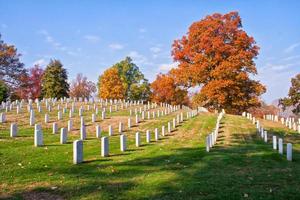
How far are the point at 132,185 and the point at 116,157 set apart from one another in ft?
13.7

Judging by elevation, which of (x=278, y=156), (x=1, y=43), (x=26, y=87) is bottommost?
(x=278, y=156)

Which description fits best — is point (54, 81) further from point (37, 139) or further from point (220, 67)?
point (37, 139)

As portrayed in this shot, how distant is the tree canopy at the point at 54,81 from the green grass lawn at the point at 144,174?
51.6 meters

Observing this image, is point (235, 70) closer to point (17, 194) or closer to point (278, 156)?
point (278, 156)

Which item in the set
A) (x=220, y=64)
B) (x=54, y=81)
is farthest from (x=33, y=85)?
(x=220, y=64)

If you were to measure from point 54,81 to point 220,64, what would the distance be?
37215 mm

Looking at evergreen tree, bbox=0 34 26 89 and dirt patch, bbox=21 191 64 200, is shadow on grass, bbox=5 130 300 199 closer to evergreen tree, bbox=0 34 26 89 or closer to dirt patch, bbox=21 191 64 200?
dirt patch, bbox=21 191 64 200

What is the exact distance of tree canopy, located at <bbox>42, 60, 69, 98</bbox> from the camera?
65.4 m

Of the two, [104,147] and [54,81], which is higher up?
[54,81]

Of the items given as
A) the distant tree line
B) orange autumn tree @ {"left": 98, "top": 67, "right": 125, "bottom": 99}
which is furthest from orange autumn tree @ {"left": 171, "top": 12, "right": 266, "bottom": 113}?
orange autumn tree @ {"left": 98, "top": 67, "right": 125, "bottom": 99}

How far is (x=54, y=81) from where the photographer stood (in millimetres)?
A: 65438

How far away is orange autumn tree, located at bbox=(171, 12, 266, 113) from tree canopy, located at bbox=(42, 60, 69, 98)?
30344mm

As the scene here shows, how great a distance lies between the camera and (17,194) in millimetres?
7609

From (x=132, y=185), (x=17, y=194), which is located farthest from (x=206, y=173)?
(x=17, y=194)
